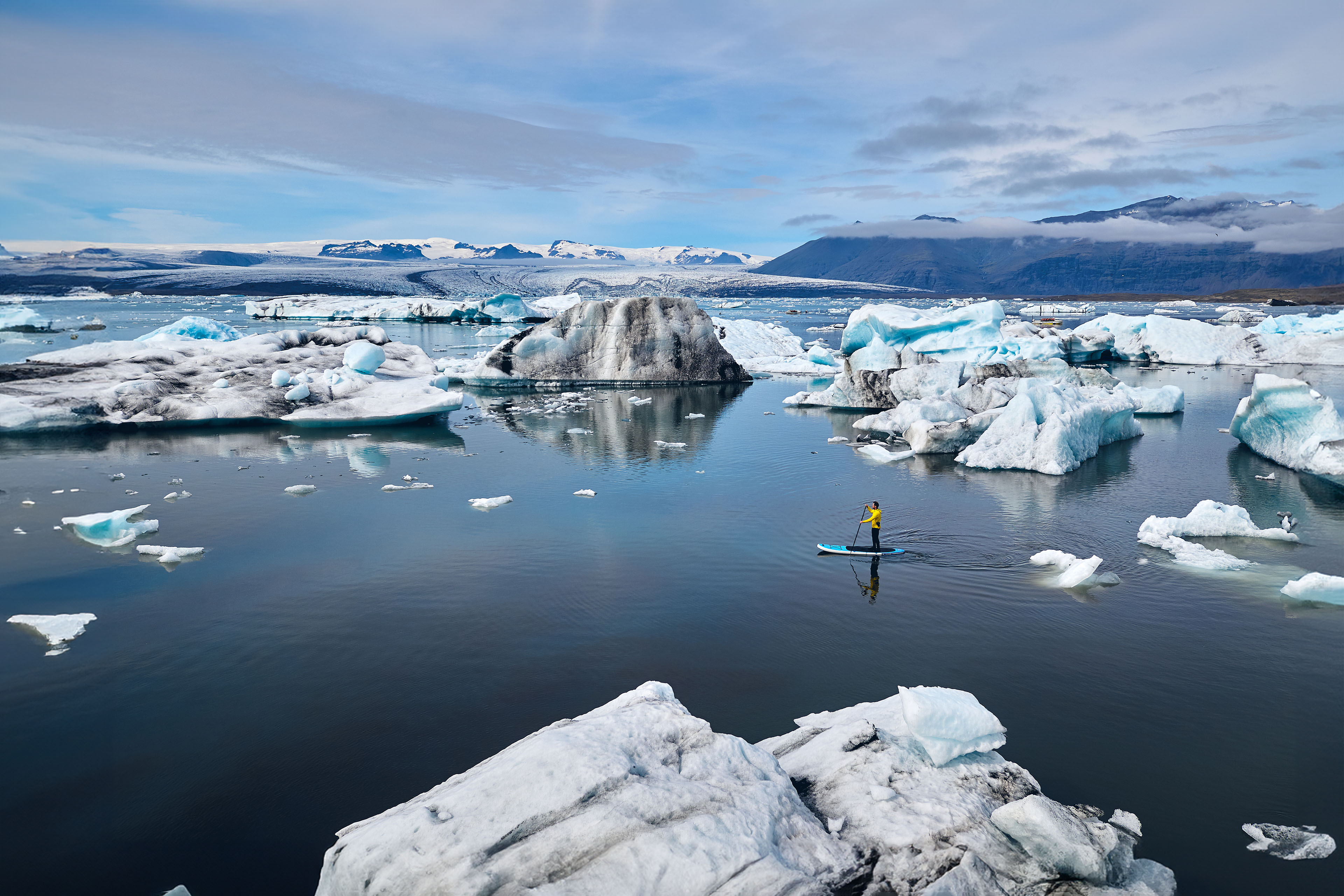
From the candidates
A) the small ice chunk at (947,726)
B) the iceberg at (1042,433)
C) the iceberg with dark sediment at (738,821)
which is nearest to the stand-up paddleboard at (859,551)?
the iceberg with dark sediment at (738,821)

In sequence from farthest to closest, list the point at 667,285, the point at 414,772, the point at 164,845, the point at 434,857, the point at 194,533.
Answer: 1. the point at 667,285
2. the point at 194,533
3. the point at 414,772
4. the point at 164,845
5. the point at 434,857

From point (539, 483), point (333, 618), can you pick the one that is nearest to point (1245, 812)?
point (333, 618)

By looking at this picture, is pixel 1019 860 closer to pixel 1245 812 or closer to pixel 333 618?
pixel 1245 812

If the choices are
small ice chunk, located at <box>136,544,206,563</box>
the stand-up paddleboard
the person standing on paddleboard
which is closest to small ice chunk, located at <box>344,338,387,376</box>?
small ice chunk, located at <box>136,544,206,563</box>

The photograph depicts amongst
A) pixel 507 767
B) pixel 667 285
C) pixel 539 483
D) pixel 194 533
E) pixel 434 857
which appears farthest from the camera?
pixel 667 285

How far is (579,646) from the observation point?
317 inches

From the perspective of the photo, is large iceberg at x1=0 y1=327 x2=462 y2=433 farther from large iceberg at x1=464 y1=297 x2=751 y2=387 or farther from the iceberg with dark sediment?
the iceberg with dark sediment

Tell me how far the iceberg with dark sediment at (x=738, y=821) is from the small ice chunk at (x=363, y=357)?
1968cm

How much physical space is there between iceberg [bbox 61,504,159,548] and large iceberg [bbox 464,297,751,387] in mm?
19149

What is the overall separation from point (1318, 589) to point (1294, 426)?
9.46 meters

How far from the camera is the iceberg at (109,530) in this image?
11.1 metres

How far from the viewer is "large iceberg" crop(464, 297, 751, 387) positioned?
99.2 feet

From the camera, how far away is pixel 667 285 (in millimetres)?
115062

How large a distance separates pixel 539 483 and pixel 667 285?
103m
